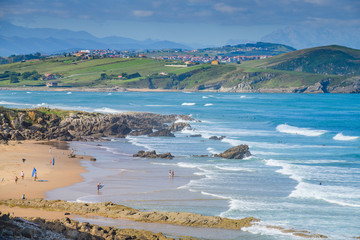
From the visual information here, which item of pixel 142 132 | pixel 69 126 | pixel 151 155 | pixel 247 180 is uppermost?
pixel 69 126

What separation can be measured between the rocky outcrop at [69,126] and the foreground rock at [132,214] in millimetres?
25550

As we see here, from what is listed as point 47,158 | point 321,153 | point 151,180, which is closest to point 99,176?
point 151,180

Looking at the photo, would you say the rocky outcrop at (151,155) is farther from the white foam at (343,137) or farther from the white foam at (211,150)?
the white foam at (343,137)

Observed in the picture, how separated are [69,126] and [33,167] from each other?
23.0 m

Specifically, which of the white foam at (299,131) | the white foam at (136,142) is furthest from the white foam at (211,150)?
the white foam at (299,131)

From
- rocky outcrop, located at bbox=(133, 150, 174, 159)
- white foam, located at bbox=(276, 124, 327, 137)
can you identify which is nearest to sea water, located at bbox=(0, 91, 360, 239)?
rocky outcrop, located at bbox=(133, 150, 174, 159)

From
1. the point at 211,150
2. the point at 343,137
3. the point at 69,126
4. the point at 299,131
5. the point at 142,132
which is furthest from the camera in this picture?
the point at 299,131

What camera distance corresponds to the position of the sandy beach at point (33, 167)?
104ft

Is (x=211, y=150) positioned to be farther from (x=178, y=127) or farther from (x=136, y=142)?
(x=178, y=127)

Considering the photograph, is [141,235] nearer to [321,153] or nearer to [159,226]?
[159,226]

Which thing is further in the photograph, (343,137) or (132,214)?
(343,137)

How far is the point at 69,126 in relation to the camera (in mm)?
61938

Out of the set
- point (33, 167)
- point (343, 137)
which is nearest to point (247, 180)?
point (33, 167)

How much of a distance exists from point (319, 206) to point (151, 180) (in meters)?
12.4
